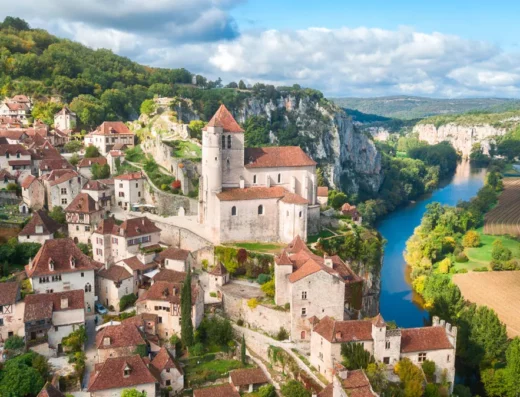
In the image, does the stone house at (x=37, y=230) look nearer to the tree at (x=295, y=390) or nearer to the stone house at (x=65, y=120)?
the tree at (x=295, y=390)

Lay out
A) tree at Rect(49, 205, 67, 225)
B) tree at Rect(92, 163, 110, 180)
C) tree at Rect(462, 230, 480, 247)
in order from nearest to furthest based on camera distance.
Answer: tree at Rect(49, 205, 67, 225)
tree at Rect(92, 163, 110, 180)
tree at Rect(462, 230, 480, 247)

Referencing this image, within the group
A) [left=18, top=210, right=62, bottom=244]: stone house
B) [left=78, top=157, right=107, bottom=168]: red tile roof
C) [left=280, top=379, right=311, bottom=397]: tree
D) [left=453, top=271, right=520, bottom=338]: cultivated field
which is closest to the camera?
[left=280, top=379, right=311, bottom=397]: tree

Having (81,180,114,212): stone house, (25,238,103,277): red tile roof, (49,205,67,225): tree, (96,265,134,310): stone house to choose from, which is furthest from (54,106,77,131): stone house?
(96,265,134,310): stone house

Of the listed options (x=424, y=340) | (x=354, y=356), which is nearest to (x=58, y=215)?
(x=354, y=356)

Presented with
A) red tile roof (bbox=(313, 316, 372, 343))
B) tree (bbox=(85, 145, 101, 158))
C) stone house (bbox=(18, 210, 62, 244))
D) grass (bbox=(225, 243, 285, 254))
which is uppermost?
tree (bbox=(85, 145, 101, 158))

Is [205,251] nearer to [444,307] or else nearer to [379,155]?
[444,307]

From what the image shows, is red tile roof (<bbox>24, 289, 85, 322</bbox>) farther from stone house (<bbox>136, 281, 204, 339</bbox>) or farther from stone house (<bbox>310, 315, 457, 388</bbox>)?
stone house (<bbox>310, 315, 457, 388</bbox>)
